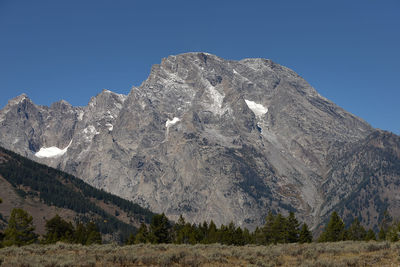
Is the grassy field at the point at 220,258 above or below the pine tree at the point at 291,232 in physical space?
below

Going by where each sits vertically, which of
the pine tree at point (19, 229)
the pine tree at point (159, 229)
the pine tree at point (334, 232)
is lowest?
the pine tree at point (19, 229)

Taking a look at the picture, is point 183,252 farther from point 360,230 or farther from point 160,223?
point 360,230

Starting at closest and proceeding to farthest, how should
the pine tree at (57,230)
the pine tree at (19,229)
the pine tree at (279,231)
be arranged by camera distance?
the pine tree at (19,229), the pine tree at (57,230), the pine tree at (279,231)

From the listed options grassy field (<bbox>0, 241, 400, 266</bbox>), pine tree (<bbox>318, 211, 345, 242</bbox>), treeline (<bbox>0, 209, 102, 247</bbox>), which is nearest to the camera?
grassy field (<bbox>0, 241, 400, 266</bbox>)

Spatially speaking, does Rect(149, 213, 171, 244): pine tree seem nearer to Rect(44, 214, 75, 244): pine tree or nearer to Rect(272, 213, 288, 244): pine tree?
Rect(44, 214, 75, 244): pine tree

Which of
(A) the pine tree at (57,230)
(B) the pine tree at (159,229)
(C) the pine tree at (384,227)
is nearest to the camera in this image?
(A) the pine tree at (57,230)

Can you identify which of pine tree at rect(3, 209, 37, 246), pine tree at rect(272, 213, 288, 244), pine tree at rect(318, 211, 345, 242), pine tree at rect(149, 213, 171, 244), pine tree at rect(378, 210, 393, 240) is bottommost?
pine tree at rect(3, 209, 37, 246)

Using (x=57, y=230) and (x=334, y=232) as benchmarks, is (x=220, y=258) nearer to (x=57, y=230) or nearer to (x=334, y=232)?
(x=57, y=230)

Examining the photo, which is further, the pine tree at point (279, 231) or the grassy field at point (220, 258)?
the pine tree at point (279, 231)

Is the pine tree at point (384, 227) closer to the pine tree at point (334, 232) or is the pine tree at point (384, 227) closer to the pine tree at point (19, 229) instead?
the pine tree at point (334, 232)

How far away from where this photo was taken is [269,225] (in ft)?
310

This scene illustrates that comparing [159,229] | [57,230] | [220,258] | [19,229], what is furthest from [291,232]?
[220,258]

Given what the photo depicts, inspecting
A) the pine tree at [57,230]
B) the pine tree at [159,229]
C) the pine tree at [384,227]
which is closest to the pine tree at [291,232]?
the pine tree at [159,229]

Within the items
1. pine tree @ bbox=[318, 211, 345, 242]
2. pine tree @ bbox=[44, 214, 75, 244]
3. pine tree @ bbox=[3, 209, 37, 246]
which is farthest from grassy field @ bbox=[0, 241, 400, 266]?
pine tree @ bbox=[318, 211, 345, 242]
